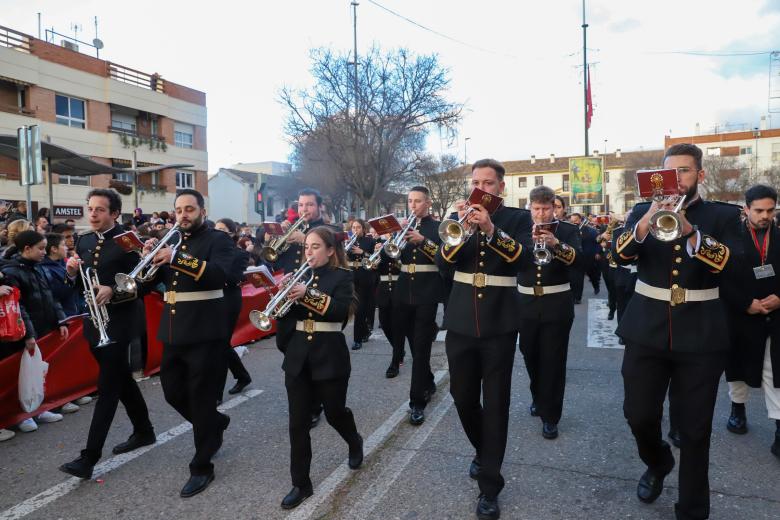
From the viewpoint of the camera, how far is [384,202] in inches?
1604

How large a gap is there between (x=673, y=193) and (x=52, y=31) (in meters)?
33.3

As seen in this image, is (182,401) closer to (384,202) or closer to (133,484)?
(133,484)

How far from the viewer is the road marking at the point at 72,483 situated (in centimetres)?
381

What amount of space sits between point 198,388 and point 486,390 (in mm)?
2078

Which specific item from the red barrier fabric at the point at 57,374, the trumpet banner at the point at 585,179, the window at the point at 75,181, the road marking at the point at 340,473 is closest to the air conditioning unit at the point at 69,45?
the window at the point at 75,181

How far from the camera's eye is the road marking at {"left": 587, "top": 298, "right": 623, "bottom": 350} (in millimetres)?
8688

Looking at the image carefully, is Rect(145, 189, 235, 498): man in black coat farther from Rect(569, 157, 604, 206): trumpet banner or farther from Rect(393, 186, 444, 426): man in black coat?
Rect(569, 157, 604, 206): trumpet banner

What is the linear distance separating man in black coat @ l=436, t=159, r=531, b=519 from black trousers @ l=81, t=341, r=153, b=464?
258 cm

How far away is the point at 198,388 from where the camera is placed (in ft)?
13.8

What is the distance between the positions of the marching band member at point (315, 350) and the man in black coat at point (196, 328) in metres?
0.63

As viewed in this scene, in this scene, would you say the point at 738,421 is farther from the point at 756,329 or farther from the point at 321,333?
the point at 321,333

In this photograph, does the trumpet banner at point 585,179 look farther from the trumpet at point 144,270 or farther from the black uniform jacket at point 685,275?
the trumpet at point 144,270

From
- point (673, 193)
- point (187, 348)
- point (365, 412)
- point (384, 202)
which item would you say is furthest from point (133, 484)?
point (384, 202)

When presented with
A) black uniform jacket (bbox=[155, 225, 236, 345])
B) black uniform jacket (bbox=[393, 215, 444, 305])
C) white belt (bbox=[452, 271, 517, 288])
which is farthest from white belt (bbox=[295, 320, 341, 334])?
black uniform jacket (bbox=[393, 215, 444, 305])
